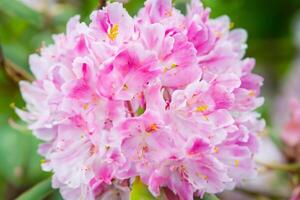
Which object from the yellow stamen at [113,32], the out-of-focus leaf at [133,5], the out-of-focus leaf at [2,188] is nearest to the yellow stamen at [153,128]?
the yellow stamen at [113,32]

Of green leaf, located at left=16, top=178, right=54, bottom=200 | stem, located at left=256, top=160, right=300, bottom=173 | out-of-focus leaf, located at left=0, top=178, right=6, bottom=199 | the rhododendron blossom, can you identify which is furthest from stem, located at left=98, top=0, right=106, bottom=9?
out-of-focus leaf, located at left=0, top=178, right=6, bottom=199

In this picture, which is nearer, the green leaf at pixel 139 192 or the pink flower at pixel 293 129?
the green leaf at pixel 139 192

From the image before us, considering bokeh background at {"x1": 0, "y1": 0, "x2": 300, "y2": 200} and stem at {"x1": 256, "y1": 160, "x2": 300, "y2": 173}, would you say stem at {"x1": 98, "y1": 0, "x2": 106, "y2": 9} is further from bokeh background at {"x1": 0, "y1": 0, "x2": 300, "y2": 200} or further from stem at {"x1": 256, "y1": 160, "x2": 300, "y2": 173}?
stem at {"x1": 256, "y1": 160, "x2": 300, "y2": 173}

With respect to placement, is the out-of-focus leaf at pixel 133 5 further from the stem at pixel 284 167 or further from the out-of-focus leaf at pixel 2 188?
the out-of-focus leaf at pixel 2 188

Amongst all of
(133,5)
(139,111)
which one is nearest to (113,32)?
(139,111)

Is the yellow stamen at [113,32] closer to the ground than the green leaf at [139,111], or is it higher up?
higher up

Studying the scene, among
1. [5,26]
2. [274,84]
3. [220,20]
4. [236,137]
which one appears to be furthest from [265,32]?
[236,137]

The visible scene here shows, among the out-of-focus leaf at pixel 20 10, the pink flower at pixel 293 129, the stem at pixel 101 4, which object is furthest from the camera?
the pink flower at pixel 293 129

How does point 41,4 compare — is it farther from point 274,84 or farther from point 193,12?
point 274,84
